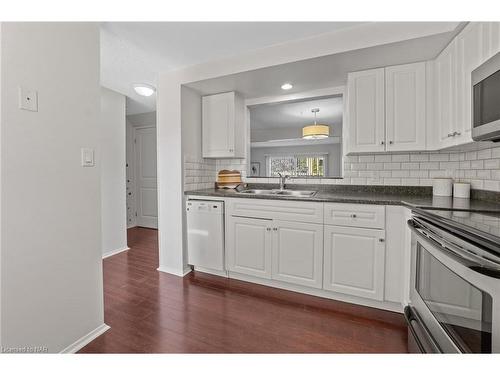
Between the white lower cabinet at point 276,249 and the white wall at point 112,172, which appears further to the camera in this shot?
the white wall at point 112,172

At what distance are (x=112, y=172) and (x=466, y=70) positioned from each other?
382 cm

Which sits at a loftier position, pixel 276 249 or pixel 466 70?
pixel 466 70

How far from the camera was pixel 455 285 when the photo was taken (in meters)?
1.00

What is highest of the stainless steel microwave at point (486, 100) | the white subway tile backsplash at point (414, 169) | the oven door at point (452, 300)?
the stainless steel microwave at point (486, 100)

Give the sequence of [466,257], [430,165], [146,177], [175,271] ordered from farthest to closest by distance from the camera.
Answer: [146,177]
[175,271]
[430,165]
[466,257]

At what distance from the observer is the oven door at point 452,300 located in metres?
0.83

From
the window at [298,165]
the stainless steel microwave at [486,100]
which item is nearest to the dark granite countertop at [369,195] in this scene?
the window at [298,165]

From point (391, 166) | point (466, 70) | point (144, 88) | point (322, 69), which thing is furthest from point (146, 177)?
point (466, 70)

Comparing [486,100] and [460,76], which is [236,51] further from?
[486,100]

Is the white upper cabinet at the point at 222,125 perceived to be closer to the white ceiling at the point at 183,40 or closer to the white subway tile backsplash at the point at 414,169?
the white subway tile backsplash at the point at 414,169

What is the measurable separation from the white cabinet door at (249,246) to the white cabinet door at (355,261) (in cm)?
54

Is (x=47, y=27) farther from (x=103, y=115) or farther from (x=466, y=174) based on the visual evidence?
(x=466, y=174)

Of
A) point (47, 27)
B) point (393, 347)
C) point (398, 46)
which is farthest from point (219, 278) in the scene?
point (398, 46)

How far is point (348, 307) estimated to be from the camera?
2.00 meters
